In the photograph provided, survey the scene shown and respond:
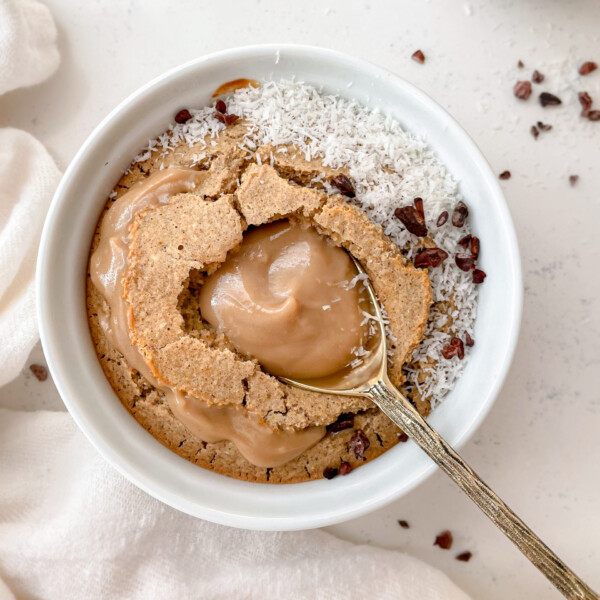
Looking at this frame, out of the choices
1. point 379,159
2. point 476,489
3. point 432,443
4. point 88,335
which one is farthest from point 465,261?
point 88,335

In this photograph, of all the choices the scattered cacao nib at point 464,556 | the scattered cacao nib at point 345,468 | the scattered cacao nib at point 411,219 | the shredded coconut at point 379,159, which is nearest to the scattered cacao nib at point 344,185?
the shredded coconut at point 379,159

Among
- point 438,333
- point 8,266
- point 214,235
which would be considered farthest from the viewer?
point 8,266

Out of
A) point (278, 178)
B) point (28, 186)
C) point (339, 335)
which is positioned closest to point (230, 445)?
point (339, 335)

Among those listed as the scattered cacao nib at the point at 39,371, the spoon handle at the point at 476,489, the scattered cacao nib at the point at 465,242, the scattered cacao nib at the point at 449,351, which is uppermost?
the scattered cacao nib at the point at 465,242

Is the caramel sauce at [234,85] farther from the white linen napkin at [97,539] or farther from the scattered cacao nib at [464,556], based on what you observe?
the scattered cacao nib at [464,556]

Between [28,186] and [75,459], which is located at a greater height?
[28,186]

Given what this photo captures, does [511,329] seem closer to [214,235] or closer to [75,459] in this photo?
[214,235]

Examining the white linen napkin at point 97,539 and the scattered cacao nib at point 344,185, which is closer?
the scattered cacao nib at point 344,185
